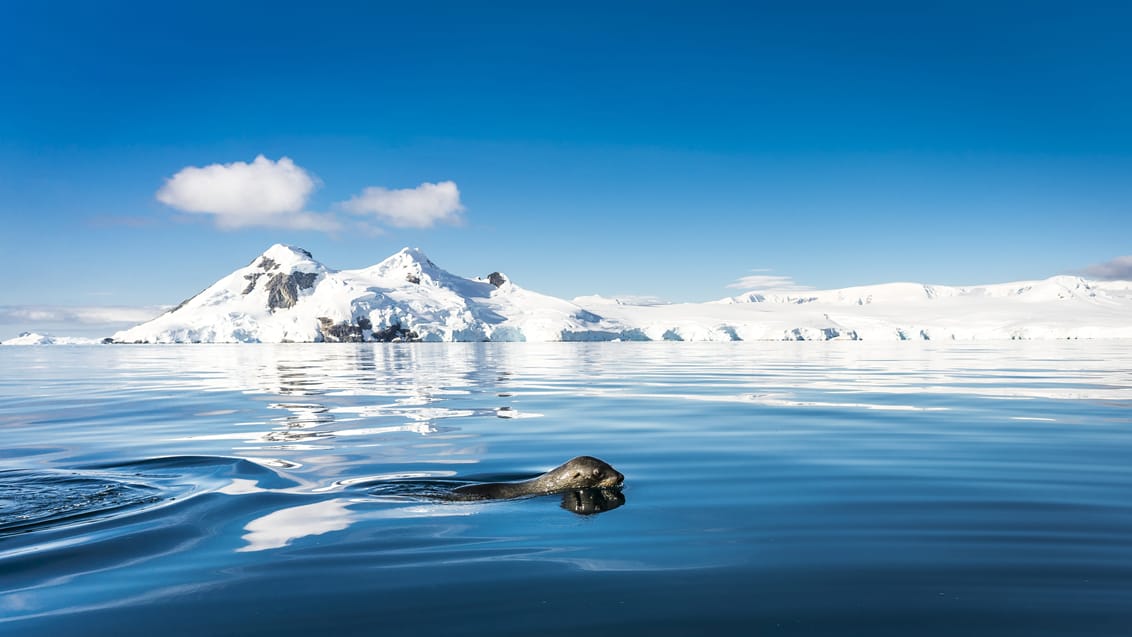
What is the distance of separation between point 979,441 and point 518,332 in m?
139

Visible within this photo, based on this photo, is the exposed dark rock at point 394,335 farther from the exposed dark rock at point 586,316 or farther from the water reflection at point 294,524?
the water reflection at point 294,524

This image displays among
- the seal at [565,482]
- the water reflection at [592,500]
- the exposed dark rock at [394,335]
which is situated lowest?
the water reflection at [592,500]

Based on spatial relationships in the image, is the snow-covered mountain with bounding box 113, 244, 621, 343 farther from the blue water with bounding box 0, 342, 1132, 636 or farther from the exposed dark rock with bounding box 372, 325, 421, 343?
the blue water with bounding box 0, 342, 1132, 636

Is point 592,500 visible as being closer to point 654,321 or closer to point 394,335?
point 654,321

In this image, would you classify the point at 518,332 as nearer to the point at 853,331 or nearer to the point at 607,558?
the point at 853,331

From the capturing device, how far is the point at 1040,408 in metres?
17.8

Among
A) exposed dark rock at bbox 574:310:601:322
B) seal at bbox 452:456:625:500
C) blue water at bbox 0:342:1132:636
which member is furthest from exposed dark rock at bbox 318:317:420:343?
seal at bbox 452:456:625:500

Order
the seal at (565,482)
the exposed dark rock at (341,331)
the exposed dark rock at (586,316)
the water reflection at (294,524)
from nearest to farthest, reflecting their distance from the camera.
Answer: the water reflection at (294,524) → the seal at (565,482) → the exposed dark rock at (586,316) → the exposed dark rock at (341,331)

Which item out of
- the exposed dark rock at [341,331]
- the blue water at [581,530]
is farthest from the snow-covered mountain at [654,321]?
the blue water at [581,530]

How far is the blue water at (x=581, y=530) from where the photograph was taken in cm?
487

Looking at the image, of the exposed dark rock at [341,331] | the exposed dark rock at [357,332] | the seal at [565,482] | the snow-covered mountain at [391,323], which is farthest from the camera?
the exposed dark rock at [341,331]

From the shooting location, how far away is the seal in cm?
905

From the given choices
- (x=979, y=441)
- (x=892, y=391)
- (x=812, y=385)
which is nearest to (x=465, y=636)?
(x=979, y=441)

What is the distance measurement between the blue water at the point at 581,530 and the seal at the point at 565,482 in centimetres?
48
